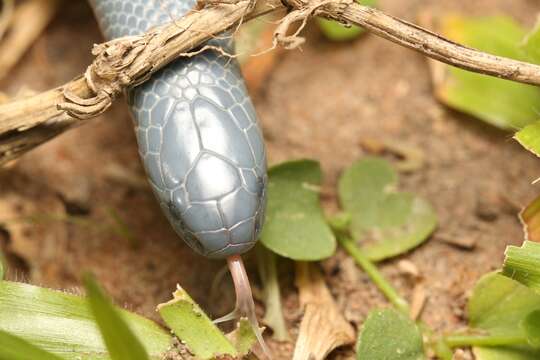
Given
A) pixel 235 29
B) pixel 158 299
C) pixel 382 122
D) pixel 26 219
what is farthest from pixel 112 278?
pixel 382 122

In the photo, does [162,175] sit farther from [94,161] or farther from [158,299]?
[94,161]

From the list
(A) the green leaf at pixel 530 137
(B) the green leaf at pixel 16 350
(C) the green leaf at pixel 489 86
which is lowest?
(C) the green leaf at pixel 489 86

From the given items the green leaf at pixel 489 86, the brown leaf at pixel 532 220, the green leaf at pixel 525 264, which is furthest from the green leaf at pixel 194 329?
the green leaf at pixel 489 86

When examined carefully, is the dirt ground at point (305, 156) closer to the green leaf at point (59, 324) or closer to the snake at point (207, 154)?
the green leaf at point (59, 324)

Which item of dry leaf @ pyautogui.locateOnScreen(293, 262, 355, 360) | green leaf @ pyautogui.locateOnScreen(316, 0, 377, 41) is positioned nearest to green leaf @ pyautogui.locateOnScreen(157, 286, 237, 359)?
dry leaf @ pyautogui.locateOnScreen(293, 262, 355, 360)

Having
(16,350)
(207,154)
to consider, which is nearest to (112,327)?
(16,350)

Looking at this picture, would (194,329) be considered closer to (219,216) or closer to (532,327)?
(219,216)

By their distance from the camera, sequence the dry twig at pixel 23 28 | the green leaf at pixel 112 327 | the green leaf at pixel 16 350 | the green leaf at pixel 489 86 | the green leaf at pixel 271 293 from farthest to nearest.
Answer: the dry twig at pixel 23 28 < the green leaf at pixel 489 86 < the green leaf at pixel 271 293 < the green leaf at pixel 16 350 < the green leaf at pixel 112 327
